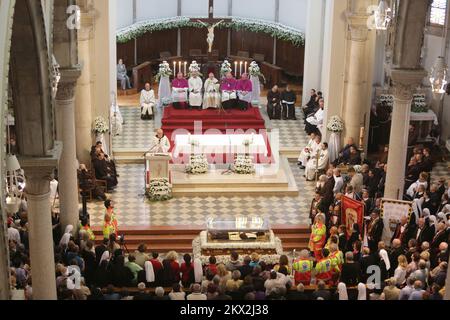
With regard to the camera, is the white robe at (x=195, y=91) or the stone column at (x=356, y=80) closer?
the stone column at (x=356, y=80)

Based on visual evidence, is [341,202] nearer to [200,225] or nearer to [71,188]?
[200,225]

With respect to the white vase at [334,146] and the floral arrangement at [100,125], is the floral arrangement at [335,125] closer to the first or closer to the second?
the white vase at [334,146]

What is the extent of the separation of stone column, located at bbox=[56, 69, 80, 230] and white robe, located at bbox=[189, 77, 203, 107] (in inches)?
333

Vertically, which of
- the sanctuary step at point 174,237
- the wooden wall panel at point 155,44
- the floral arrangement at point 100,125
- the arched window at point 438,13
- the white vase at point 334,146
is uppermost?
the arched window at point 438,13

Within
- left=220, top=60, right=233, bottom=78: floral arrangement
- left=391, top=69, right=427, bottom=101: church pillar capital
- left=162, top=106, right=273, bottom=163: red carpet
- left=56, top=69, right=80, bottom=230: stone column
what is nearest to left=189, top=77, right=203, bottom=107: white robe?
left=162, top=106, right=273, bottom=163: red carpet

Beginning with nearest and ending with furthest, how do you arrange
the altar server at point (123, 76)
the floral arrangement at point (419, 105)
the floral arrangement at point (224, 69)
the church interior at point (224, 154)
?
the church interior at point (224, 154) → the floral arrangement at point (419, 105) → the floral arrangement at point (224, 69) → the altar server at point (123, 76)

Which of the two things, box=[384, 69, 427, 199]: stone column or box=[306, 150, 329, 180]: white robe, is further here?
box=[306, 150, 329, 180]: white robe

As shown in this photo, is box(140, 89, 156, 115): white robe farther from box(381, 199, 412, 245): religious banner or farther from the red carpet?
box(381, 199, 412, 245): religious banner

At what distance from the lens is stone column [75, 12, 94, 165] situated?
22.3m

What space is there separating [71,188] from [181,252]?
289 centimetres

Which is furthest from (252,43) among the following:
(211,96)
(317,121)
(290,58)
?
(317,121)

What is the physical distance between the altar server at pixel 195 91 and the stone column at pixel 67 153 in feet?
27.8

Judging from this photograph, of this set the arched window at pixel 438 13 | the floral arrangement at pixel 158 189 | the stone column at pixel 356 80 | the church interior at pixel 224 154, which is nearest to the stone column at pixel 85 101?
the church interior at pixel 224 154

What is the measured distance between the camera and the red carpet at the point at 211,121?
25.5 metres
